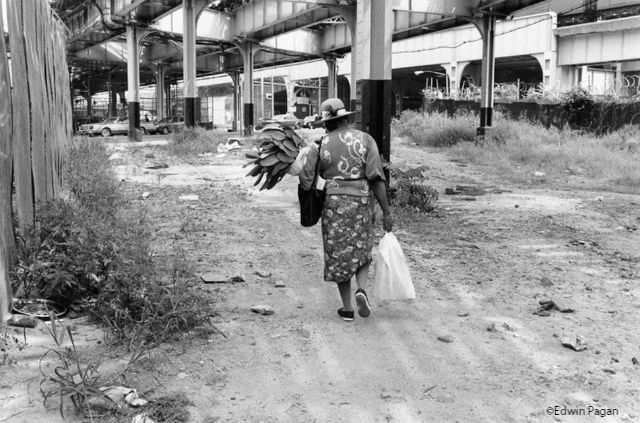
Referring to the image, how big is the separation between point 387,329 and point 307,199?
3.99 feet

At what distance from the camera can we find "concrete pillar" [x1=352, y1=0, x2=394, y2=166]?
10422 millimetres

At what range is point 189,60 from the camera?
26.3 meters

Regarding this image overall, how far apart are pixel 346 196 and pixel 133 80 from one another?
27779 mm

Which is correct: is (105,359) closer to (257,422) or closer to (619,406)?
(257,422)

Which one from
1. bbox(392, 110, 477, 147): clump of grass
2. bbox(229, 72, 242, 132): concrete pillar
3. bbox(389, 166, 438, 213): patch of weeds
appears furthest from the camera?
bbox(229, 72, 242, 132): concrete pillar

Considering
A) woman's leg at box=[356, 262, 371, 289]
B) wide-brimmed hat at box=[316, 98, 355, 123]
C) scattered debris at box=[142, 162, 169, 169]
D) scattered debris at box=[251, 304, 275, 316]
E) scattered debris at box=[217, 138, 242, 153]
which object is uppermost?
wide-brimmed hat at box=[316, 98, 355, 123]

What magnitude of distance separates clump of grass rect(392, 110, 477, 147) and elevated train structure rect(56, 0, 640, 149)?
0.92 m

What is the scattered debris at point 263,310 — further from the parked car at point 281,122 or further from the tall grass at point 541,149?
the tall grass at point 541,149

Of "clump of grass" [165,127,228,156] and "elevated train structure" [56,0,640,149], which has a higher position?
"elevated train structure" [56,0,640,149]

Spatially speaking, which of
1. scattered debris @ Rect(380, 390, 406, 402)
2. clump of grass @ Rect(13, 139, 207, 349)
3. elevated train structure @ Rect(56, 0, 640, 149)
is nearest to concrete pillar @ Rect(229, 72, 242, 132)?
elevated train structure @ Rect(56, 0, 640, 149)

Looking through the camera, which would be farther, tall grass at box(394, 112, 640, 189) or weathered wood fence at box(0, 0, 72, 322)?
tall grass at box(394, 112, 640, 189)

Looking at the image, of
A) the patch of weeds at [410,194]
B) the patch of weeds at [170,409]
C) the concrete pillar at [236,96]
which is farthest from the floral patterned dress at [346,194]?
the concrete pillar at [236,96]

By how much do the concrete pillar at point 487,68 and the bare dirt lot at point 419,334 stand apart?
14.0 meters

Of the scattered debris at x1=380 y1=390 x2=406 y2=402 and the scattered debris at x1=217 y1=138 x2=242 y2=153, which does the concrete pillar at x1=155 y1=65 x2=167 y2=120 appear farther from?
the scattered debris at x1=380 y1=390 x2=406 y2=402
